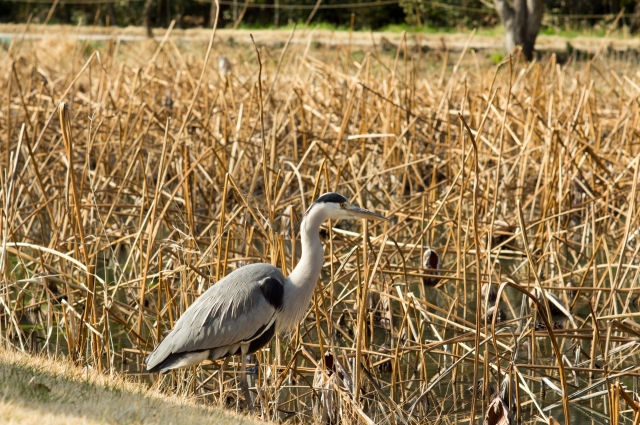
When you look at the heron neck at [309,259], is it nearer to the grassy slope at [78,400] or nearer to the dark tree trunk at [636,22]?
the grassy slope at [78,400]

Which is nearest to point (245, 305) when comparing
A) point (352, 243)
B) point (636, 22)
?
point (352, 243)

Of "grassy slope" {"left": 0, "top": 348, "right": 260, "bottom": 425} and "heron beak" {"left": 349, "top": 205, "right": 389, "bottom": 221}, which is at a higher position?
"heron beak" {"left": 349, "top": 205, "right": 389, "bottom": 221}

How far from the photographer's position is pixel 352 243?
4.45m

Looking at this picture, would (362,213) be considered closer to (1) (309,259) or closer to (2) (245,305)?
(1) (309,259)

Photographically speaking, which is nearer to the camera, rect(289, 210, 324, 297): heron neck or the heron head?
the heron head

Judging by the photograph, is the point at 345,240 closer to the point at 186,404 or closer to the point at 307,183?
the point at 307,183

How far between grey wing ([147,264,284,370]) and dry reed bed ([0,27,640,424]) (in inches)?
9.1

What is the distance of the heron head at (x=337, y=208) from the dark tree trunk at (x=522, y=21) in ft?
45.5

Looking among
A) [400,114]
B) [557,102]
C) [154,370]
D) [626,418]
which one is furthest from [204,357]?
[557,102]

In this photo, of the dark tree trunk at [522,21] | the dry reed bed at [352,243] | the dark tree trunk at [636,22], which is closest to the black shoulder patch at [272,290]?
the dry reed bed at [352,243]

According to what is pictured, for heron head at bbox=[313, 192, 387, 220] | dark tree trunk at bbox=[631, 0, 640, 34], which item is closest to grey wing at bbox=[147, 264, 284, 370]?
heron head at bbox=[313, 192, 387, 220]

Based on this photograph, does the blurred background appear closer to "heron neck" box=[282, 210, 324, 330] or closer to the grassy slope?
"heron neck" box=[282, 210, 324, 330]

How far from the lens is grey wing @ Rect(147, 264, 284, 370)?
3.57 meters

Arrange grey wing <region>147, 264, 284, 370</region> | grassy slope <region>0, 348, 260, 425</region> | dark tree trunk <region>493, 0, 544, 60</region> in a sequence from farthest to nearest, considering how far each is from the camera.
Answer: dark tree trunk <region>493, 0, 544, 60</region>
grey wing <region>147, 264, 284, 370</region>
grassy slope <region>0, 348, 260, 425</region>
